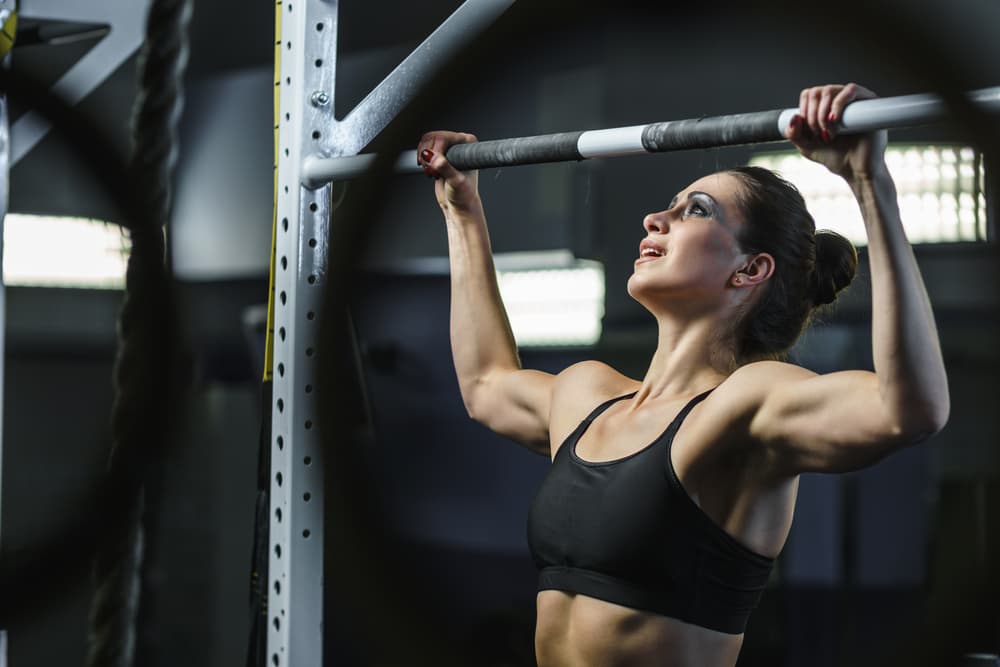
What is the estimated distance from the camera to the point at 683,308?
1.31 meters

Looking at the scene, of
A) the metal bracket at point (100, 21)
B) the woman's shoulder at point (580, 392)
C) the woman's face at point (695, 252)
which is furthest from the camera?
the metal bracket at point (100, 21)

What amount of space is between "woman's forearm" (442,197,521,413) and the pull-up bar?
0.12 metres

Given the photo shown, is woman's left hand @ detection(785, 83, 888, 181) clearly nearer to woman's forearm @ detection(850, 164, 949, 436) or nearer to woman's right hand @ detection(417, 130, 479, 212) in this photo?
woman's forearm @ detection(850, 164, 949, 436)

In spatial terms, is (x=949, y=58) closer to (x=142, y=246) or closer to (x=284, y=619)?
(x=142, y=246)

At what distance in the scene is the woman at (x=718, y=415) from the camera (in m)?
1.03

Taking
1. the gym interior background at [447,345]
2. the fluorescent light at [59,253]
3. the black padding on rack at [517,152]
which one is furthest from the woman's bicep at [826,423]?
the fluorescent light at [59,253]

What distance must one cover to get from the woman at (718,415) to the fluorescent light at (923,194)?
2.68 metres

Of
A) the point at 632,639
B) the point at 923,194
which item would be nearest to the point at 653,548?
the point at 632,639

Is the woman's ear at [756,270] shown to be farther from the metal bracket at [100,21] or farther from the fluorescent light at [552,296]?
the fluorescent light at [552,296]

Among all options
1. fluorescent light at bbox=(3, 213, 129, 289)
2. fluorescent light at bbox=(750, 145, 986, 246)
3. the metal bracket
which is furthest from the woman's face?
fluorescent light at bbox=(3, 213, 129, 289)

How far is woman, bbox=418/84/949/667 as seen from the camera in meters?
1.03

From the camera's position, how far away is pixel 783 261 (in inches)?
51.8

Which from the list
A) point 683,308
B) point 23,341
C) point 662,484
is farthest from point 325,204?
point 23,341

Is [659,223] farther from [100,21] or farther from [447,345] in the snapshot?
[447,345]
